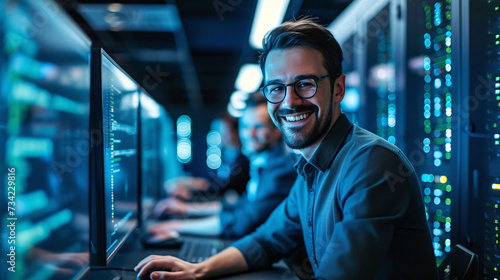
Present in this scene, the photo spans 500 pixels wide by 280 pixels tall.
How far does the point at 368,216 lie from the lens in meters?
0.72

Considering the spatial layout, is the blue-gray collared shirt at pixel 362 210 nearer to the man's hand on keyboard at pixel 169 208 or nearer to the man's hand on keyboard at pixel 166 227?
the man's hand on keyboard at pixel 166 227

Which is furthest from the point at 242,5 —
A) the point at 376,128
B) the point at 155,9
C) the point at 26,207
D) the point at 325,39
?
the point at 26,207

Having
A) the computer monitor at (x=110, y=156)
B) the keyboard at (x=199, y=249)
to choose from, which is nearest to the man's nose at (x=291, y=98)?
the computer monitor at (x=110, y=156)

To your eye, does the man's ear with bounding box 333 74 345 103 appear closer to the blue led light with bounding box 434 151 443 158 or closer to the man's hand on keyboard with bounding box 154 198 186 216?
the blue led light with bounding box 434 151 443 158

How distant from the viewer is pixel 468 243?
1044mm

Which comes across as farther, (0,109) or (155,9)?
(155,9)

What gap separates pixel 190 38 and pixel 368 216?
3145 mm

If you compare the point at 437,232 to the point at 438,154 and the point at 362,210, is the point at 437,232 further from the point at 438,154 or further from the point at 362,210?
the point at 362,210

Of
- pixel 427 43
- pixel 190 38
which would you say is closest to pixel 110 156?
pixel 427 43

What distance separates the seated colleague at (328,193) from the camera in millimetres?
722

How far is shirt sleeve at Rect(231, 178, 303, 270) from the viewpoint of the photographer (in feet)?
3.59

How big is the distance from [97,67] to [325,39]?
60 centimetres

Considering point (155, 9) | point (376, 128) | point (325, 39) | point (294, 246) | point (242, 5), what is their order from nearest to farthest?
1. point (325, 39)
2. point (294, 246)
3. point (376, 128)
4. point (242, 5)
5. point (155, 9)

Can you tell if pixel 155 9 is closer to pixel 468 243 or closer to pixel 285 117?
pixel 285 117
